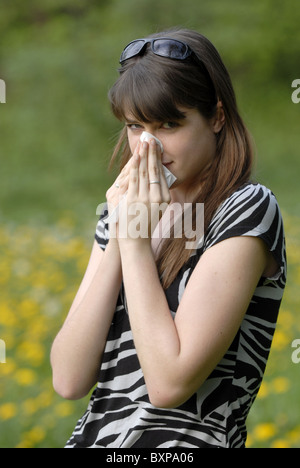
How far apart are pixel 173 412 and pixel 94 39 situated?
9.47 m

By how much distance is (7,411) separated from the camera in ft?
10.7

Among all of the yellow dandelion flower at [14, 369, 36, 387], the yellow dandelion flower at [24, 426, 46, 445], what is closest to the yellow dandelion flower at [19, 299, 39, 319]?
the yellow dandelion flower at [14, 369, 36, 387]

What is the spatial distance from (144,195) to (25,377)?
2207 mm

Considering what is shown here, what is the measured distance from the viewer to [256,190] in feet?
5.21

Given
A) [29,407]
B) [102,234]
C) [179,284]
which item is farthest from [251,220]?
[29,407]

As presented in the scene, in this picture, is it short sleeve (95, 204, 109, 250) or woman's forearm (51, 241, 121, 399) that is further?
short sleeve (95, 204, 109, 250)

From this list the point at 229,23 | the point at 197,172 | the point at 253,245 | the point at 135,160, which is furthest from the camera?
the point at 229,23

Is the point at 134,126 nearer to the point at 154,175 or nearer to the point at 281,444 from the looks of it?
the point at 154,175

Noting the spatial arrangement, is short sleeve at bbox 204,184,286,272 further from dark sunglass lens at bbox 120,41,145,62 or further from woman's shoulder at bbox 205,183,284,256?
dark sunglass lens at bbox 120,41,145,62

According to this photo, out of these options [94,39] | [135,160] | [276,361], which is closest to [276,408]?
[276,361]

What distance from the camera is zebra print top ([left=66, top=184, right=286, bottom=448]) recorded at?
1524mm

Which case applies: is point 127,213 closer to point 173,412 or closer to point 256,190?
point 256,190

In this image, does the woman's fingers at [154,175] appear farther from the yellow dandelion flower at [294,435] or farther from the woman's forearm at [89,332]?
the yellow dandelion flower at [294,435]

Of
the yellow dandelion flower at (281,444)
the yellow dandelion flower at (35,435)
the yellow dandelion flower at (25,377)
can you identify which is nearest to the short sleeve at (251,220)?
the yellow dandelion flower at (281,444)
